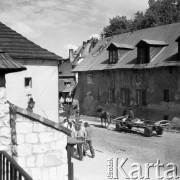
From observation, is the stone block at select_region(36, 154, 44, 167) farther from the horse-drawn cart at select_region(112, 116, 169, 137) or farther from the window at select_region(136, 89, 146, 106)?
the window at select_region(136, 89, 146, 106)

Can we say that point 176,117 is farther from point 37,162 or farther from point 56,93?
point 37,162

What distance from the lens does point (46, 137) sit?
727 centimetres

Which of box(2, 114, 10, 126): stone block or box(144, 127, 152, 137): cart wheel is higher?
box(2, 114, 10, 126): stone block

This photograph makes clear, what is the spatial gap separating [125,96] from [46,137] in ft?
65.0

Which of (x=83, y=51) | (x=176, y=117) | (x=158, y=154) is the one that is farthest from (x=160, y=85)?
(x=83, y=51)

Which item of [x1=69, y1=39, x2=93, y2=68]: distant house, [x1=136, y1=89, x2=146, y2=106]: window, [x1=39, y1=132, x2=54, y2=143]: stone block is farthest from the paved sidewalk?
[x1=69, y1=39, x2=93, y2=68]: distant house

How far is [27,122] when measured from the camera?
279 inches

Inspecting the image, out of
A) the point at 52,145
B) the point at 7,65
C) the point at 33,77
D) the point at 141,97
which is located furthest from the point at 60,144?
the point at 141,97

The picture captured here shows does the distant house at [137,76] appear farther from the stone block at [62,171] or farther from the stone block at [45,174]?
the stone block at [45,174]

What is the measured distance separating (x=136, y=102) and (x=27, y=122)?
19.0 m

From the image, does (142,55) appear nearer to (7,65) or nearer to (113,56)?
(113,56)

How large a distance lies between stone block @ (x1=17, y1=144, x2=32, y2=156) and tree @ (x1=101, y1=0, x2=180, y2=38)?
116 ft

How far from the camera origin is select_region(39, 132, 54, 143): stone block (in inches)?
285

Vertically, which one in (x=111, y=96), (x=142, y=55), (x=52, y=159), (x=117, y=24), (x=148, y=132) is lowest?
(x=148, y=132)
